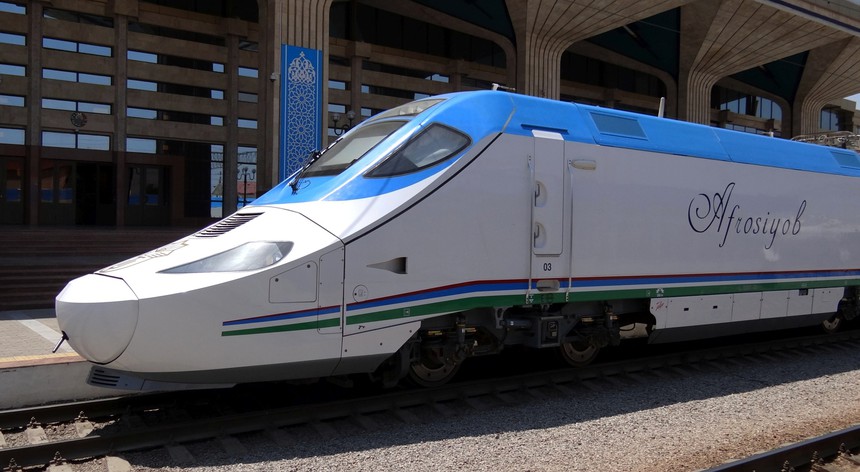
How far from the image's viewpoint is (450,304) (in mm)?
6137

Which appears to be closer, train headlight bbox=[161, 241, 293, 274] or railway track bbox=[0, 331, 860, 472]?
railway track bbox=[0, 331, 860, 472]

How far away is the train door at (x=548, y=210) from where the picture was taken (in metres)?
6.68

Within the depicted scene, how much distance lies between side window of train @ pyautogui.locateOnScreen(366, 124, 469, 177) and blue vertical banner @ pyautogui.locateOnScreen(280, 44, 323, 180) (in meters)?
12.3

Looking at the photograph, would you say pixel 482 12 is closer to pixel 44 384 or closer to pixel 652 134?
pixel 652 134

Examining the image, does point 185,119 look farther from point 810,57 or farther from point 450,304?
point 810,57

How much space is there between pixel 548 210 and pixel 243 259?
3.12m

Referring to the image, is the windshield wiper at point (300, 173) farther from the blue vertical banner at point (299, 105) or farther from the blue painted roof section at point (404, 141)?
the blue vertical banner at point (299, 105)

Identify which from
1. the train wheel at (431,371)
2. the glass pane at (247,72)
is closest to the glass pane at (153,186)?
the glass pane at (247,72)

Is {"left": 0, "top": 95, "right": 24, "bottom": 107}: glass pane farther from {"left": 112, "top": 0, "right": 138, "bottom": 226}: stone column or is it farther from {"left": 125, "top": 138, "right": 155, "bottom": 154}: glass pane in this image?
{"left": 125, "top": 138, "right": 155, "bottom": 154}: glass pane

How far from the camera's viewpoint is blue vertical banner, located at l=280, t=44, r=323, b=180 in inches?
701

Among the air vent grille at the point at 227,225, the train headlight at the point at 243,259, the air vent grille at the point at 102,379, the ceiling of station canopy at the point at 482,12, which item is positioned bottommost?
the air vent grille at the point at 102,379

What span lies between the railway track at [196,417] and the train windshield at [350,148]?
2246 mm

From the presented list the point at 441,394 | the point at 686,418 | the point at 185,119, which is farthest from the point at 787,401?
the point at 185,119

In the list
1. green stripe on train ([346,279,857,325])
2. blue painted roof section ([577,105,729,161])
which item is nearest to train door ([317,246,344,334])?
green stripe on train ([346,279,857,325])
